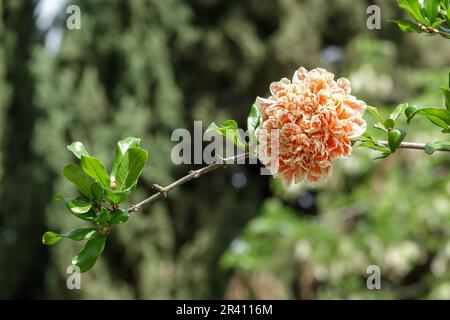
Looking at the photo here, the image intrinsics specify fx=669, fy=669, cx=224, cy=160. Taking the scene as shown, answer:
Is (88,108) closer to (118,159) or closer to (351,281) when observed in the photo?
(351,281)

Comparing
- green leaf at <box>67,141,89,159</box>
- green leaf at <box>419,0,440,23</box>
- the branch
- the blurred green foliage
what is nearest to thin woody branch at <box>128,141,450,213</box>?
the branch

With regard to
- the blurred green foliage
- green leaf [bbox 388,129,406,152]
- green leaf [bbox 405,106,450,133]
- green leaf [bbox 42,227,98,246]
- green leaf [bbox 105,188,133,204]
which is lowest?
green leaf [bbox 42,227,98,246]

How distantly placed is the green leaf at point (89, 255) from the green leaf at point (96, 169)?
9 cm

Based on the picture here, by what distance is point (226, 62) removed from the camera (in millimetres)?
6727

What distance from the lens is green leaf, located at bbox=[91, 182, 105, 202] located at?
3.40ft

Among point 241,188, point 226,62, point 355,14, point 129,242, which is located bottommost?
point 129,242

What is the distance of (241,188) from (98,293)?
1.74 meters

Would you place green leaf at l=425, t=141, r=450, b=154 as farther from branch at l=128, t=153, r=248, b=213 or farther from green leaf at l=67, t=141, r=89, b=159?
green leaf at l=67, t=141, r=89, b=159

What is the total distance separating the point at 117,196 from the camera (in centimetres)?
103

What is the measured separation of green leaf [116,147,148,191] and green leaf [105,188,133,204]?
21 mm

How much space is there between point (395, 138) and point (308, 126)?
0.14m

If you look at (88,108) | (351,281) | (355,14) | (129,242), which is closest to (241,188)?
(129,242)

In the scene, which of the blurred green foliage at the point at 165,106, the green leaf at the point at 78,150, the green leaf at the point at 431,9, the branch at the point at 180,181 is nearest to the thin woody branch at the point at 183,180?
the branch at the point at 180,181

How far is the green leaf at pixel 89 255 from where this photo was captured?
100 cm
